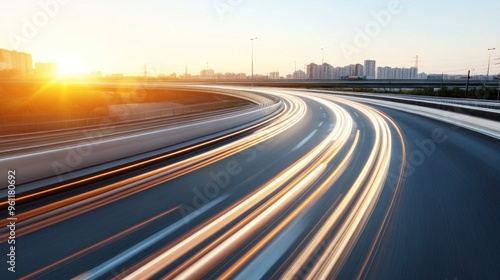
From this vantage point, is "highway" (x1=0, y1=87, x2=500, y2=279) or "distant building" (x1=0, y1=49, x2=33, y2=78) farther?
"distant building" (x1=0, y1=49, x2=33, y2=78)

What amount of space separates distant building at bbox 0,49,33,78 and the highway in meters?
128

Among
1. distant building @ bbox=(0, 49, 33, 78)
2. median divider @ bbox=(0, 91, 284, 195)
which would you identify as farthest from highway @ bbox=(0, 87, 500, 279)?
distant building @ bbox=(0, 49, 33, 78)

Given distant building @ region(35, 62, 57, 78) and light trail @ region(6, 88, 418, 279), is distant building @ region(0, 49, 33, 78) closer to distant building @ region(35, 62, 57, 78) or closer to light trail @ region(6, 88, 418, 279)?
distant building @ region(35, 62, 57, 78)

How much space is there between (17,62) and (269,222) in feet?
521

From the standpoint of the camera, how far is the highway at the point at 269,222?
393cm

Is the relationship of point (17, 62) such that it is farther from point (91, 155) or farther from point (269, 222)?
point (269, 222)

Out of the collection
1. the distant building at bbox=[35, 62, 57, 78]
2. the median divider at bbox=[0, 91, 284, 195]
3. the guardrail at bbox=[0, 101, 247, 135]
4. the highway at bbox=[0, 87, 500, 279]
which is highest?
the distant building at bbox=[35, 62, 57, 78]

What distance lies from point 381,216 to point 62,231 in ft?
15.9

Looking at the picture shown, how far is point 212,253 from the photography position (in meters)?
4.25

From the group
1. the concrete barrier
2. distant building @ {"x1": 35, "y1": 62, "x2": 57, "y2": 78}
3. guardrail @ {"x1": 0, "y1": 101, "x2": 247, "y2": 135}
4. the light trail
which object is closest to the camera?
the light trail

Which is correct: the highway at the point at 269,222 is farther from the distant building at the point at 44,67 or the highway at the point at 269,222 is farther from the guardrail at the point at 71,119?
the distant building at the point at 44,67

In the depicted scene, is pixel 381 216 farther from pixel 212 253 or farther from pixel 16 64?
pixel 16 64

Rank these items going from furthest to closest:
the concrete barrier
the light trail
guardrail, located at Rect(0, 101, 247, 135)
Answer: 1. guardrail, located at Rect(0, 101, 247, 135)
2. the concrete barrier
3. the light trail

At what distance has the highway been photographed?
3928 mm
